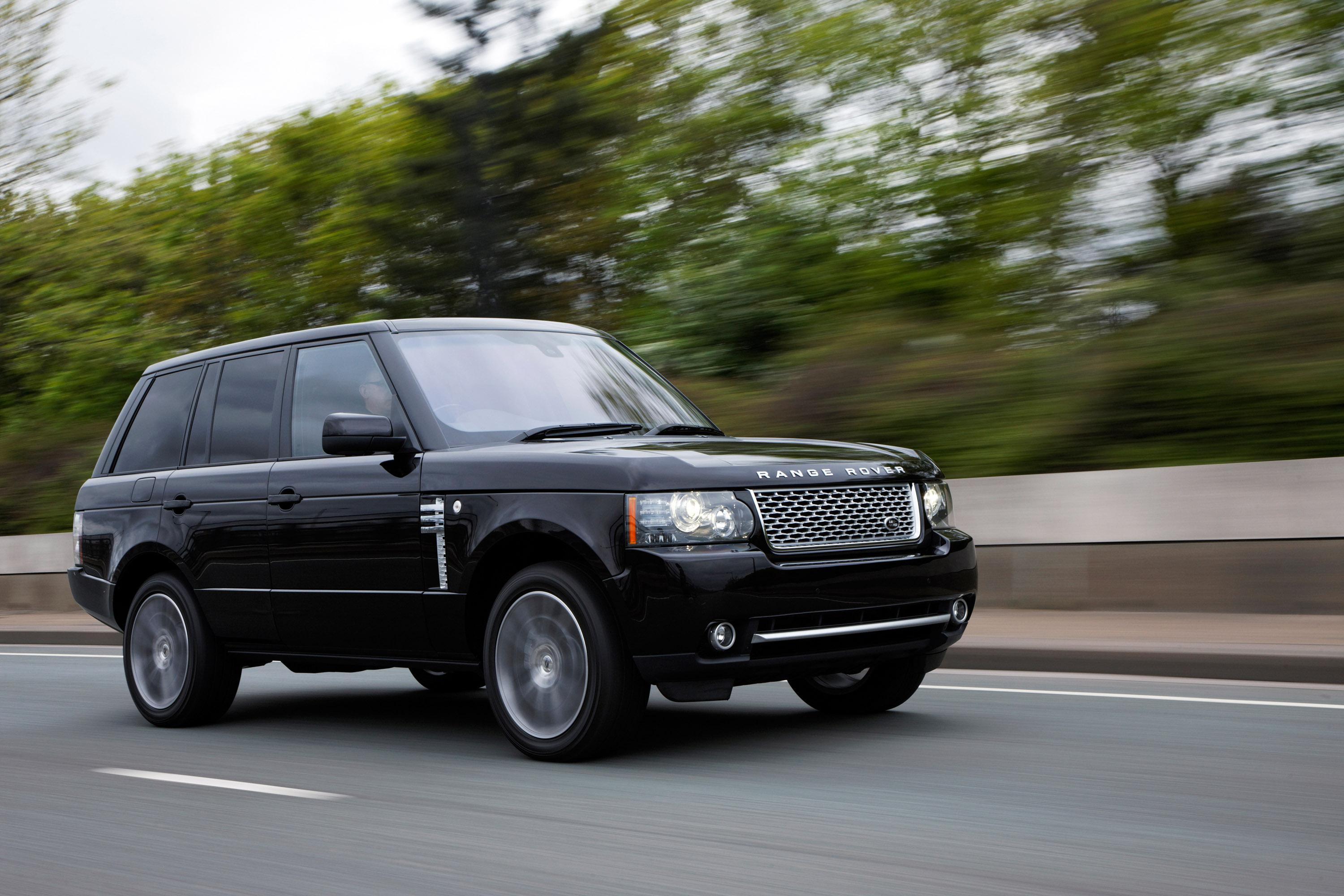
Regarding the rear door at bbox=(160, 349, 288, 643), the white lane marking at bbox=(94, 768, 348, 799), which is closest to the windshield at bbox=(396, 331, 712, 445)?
the rear door at bbox=(160, 349, 288, 643)

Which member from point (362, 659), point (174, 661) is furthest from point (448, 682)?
point (362, 659)

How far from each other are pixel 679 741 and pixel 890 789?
1.35m

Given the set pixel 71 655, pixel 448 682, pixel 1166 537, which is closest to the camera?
pixel 448 682

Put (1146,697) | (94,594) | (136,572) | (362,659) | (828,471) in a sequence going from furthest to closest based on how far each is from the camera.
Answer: (94,594), (136,572), (1146,697), (362,659), (828,471)

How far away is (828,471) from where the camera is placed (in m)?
5.77

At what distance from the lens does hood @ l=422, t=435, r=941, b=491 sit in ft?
17.9

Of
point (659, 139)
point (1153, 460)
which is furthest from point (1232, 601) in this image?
point (659, 139)

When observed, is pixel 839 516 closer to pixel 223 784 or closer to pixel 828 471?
pixel 828 471

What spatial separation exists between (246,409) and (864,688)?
3.37m

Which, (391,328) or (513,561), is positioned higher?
(391,328)

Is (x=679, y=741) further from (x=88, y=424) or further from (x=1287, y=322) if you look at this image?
(x=88, y=424)

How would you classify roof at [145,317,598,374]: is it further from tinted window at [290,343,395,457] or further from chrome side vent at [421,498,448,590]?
chrome side vent at [421,498,448,590]

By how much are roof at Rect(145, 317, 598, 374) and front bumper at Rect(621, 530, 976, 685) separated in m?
1.95

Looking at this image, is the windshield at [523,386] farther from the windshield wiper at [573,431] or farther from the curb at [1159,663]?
the curb at [1159,663]
